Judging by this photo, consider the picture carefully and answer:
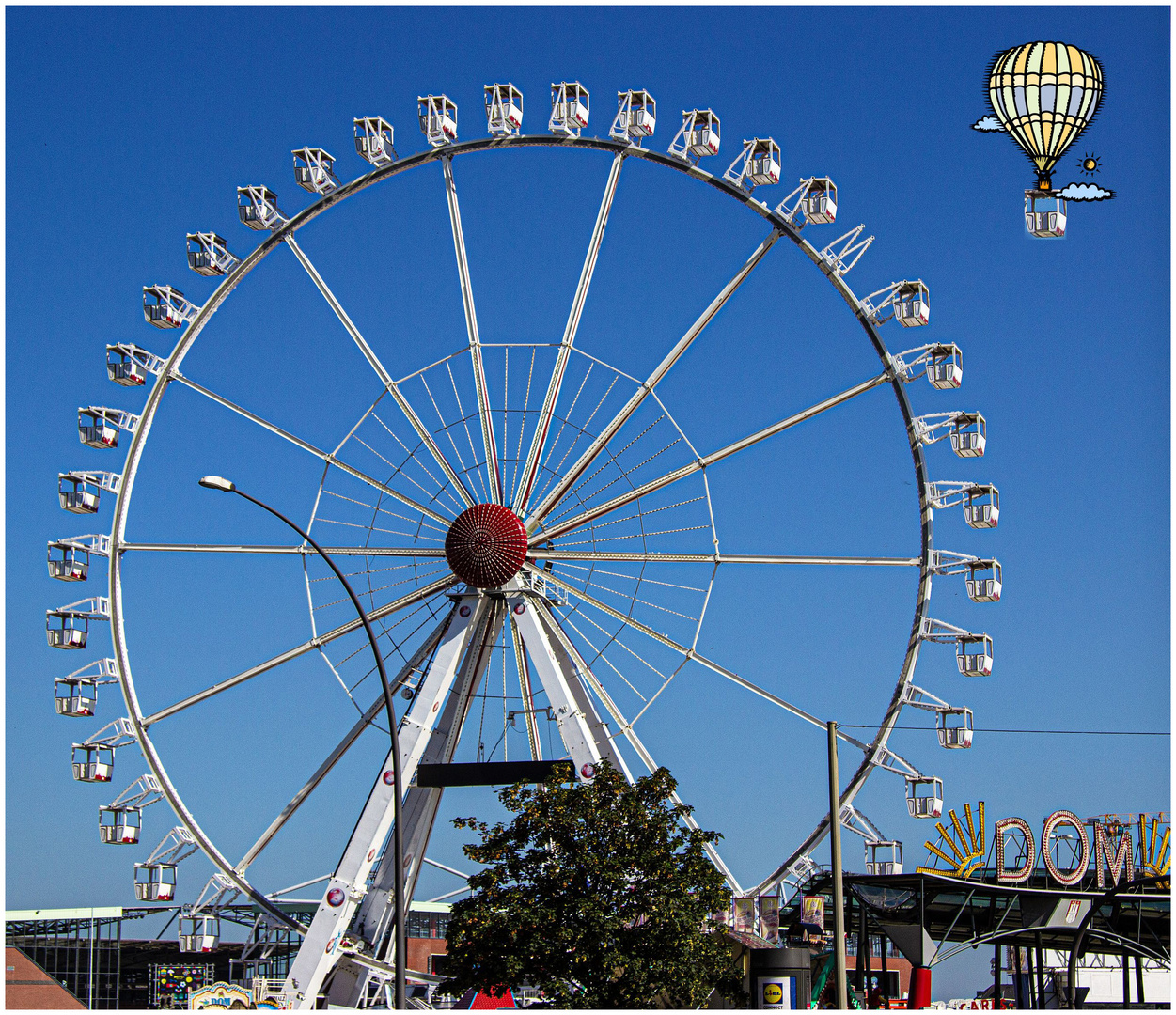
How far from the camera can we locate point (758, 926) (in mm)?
32594

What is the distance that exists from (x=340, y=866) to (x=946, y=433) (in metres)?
16.3

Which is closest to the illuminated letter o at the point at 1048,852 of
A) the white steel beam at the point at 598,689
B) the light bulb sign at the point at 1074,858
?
the light bulb sign at the point at 1074,858

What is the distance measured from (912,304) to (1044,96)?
5261 mm

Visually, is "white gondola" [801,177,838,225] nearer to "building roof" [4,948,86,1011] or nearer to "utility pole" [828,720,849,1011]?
"utility pole" [828,720,849,1011]

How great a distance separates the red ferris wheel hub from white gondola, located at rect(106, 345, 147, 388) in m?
9.05

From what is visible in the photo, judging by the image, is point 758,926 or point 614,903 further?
point 758,926

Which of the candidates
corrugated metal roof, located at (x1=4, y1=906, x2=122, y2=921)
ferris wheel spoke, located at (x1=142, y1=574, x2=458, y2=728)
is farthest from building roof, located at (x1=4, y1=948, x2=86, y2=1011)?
ferris wheel spoke, located at (x1=142, y1=574, x2=458, y2=728)

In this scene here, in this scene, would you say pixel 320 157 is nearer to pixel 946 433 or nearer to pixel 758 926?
pixel 946 433

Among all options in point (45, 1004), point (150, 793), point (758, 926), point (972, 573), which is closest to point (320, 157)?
point (150, 793)

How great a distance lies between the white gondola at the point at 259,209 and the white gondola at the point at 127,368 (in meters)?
4.13

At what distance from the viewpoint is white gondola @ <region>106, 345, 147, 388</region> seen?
121ft

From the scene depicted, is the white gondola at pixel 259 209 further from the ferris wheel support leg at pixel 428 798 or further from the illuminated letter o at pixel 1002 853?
the illuminated letter o at pixel 1002 853

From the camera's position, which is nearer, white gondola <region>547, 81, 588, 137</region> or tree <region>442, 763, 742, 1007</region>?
tree <region>442, 763, 742, 1007</region>

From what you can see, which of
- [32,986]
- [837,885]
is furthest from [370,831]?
[32,986]
